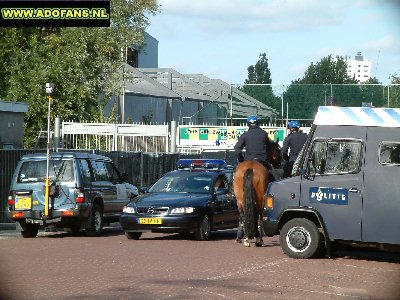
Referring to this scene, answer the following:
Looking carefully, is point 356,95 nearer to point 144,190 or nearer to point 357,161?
point 144,190

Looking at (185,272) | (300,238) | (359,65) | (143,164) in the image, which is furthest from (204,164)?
(185,272)

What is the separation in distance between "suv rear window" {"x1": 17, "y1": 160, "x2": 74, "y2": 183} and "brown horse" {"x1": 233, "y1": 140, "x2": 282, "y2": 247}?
5.10 metres

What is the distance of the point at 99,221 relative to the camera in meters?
23.4

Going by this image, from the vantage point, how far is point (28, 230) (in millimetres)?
22828

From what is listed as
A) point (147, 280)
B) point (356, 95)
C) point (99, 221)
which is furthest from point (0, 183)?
point (356, 95)

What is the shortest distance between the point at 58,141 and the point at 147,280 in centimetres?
2058

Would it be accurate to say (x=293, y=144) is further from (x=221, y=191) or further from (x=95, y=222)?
(x=95, y=222)

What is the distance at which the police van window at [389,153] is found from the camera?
16.0 meters

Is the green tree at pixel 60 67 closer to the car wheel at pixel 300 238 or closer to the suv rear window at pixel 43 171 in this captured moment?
the suv rear window at pixel 43 171

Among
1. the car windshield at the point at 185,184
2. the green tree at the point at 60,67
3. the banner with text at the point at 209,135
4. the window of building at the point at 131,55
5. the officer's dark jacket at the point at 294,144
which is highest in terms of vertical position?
the window of building at the point at 131,55

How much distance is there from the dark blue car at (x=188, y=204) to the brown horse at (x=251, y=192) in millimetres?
1956

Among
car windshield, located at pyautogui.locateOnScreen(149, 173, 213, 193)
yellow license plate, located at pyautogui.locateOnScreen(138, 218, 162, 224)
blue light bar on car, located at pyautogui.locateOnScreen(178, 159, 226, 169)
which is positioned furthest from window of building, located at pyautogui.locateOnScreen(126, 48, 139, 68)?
yellow license plate, located at pyautogui.locateOnScreen(138, 218, 162, 224)

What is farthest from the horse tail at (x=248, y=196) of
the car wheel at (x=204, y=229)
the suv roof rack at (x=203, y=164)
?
the suv roof rack at (x=203, y=164)

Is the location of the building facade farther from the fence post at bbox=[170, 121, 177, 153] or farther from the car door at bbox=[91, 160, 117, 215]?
the fence post at bbox=[170, 121, 177, 153]
